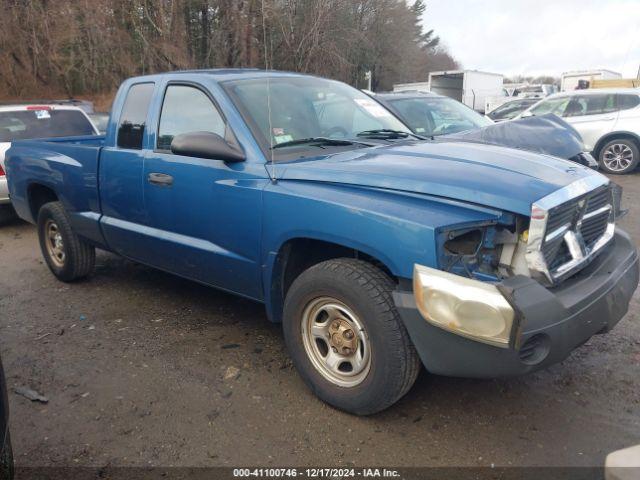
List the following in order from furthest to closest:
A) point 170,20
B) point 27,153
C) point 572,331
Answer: point 170,20
point 27,153
point 572,331

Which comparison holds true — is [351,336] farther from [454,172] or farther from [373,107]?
[373,107]

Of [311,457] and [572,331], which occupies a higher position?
[572,331]

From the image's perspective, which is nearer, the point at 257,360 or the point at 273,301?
the point at 273,301

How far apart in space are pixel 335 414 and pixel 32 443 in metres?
1.61

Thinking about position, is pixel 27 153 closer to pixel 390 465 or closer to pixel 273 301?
pixel 273 301

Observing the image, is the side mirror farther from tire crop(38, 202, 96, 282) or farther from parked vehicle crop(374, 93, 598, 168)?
tire crop(38, 202, 96, 282)

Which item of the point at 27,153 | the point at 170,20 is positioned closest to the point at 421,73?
the point at 170,20

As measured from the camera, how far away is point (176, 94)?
4062 mm

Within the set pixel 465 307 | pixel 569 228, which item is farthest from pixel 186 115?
pixel 569 228

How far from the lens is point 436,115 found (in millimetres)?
7508

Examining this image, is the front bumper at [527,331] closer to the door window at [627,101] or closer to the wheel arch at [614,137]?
the wheel arch at [614,137]

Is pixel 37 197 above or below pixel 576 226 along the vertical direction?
below

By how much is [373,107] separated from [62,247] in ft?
10.7

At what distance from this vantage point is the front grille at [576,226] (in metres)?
2.68
